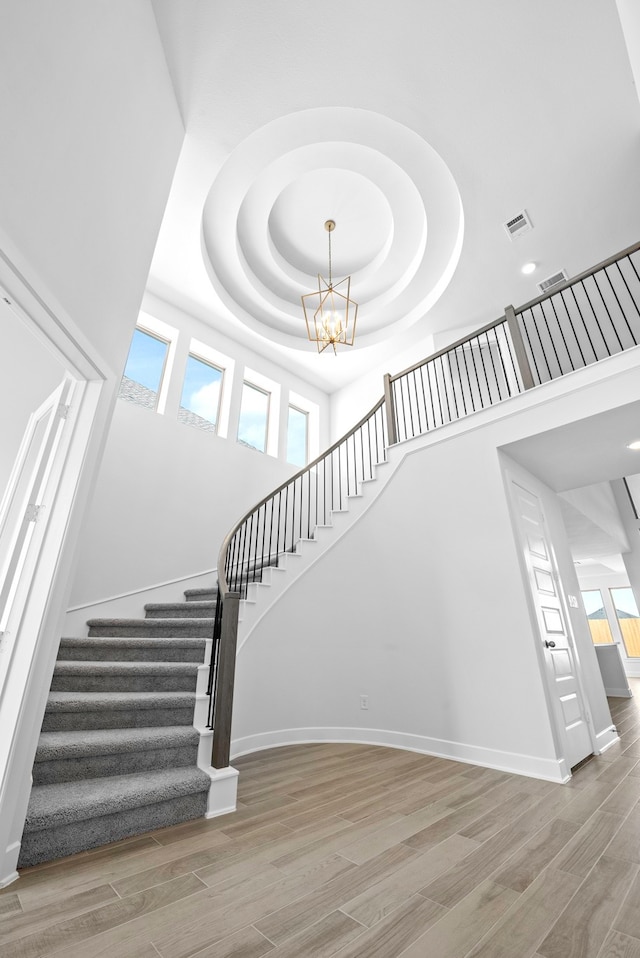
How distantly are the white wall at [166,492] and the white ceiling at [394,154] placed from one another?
1.40 metres

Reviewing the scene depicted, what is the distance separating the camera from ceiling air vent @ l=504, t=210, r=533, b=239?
4858 mm

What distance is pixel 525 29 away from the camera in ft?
11.3

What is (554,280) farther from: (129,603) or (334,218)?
(129,603)

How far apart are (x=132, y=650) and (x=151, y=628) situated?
519mm

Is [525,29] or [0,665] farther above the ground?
[525,29]

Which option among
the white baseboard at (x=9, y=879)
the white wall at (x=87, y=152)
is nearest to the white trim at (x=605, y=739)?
the white baseboard at (x=9, y=879)

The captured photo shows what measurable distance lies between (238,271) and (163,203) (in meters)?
2.70

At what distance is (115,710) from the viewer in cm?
264

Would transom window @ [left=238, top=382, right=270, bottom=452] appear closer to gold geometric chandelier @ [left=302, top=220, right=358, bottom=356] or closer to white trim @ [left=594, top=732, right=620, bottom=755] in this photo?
gold geometric chandelier @ [left=302, top=220, right=358, bottom=356]

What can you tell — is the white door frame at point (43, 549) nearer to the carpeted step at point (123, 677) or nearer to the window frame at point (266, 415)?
the carpeted step at point (123, 677)

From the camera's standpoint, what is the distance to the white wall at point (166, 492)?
4598mm

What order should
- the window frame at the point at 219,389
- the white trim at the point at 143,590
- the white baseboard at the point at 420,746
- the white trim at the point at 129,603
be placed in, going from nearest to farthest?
the white baseboard at the point at 420,746 → the white trim at the point at 129,603 → the white trim at the point at 143,590 → the window frame at the point at 219,389

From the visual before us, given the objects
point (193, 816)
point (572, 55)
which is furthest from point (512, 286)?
point (193, 816)

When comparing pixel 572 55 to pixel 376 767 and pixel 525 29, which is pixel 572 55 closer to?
pixel 525 29
